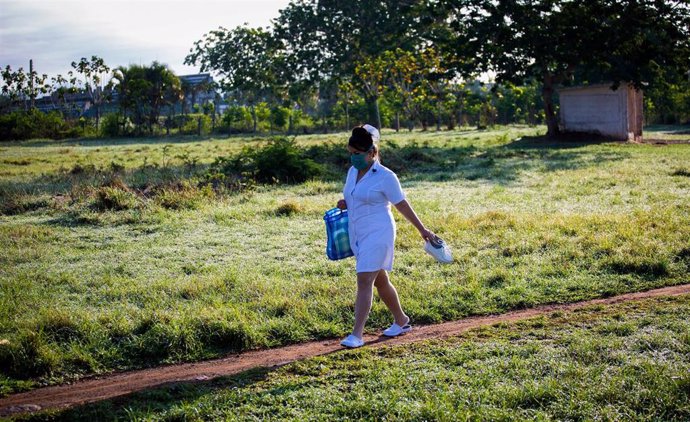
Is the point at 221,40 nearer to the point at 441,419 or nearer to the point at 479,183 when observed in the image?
the point at 479,183

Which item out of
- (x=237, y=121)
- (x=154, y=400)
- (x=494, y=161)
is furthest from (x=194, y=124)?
(x=154, y=400)

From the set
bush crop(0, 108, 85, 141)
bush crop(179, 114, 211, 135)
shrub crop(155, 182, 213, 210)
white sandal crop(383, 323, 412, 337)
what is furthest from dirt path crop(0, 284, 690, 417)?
bush crop(179, 114, 211, 135)

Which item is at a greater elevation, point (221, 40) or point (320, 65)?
point (221, 40)

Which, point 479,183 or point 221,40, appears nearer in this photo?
point 479,183

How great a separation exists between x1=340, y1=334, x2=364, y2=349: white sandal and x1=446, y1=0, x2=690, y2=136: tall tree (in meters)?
20.6

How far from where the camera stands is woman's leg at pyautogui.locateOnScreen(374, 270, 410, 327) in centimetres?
556

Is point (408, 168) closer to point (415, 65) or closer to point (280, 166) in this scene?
point (280, 166)

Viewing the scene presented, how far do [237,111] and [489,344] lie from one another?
140ft

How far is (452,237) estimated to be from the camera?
365 inches

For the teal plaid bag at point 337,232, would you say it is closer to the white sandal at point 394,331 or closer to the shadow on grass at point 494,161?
the white sandal at point 394,331

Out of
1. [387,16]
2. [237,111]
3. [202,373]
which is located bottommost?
[202,373]

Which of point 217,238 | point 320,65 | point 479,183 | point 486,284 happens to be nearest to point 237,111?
point 320,65

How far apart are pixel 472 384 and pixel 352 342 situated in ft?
4.07

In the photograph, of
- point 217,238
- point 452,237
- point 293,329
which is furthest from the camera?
point 217,238
